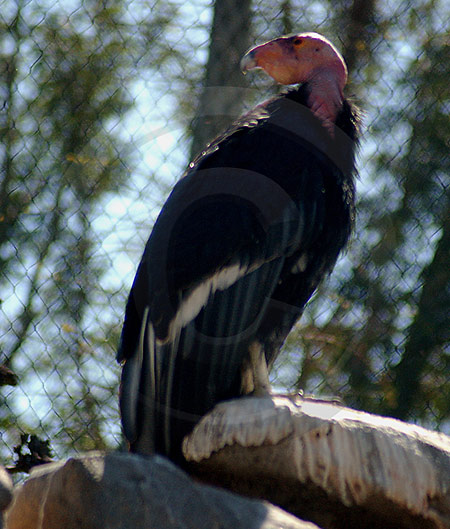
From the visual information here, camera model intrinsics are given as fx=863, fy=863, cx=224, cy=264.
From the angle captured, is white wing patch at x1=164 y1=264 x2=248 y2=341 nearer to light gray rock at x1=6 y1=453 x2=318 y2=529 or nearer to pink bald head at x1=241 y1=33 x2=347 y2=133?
light gray rock at x1=6 y1=453 x2=318 y2=529

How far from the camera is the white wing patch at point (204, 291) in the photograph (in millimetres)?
2068

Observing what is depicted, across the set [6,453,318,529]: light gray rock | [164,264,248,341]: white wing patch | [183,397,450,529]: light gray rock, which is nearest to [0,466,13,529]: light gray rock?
[6,453,318,529]: light gray rock

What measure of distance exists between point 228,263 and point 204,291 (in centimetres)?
9

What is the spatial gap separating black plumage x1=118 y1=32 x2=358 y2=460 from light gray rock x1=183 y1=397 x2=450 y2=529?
0.15m

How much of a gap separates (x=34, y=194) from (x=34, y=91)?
19.2 inches

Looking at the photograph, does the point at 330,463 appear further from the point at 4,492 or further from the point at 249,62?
the point at 249,62

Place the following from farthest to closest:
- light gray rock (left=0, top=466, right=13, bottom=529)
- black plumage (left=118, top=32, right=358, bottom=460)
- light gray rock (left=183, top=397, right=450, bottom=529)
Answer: black plumage (left=118, top=32, right=358, bottom=460) → light gray rock (left=183, top=397, right=450, bottom=529) → light gray rock (left=0, top=466, right=13, bottom=529)

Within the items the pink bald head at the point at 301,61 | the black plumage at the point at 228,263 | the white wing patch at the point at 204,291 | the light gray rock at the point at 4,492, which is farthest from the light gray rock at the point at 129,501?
the pink bald head at the point at 301,61

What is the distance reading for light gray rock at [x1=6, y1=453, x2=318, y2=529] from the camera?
4.67 feet

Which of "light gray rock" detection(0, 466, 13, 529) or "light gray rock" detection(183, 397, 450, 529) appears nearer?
"light gray rock" detection(0, 466, 13, 529)

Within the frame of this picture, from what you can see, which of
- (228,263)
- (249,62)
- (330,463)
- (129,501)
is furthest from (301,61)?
(129,501)

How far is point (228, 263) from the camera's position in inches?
83.4

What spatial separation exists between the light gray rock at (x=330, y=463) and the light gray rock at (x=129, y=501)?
233 millimetres

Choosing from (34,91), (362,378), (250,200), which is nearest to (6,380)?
(250,200)
